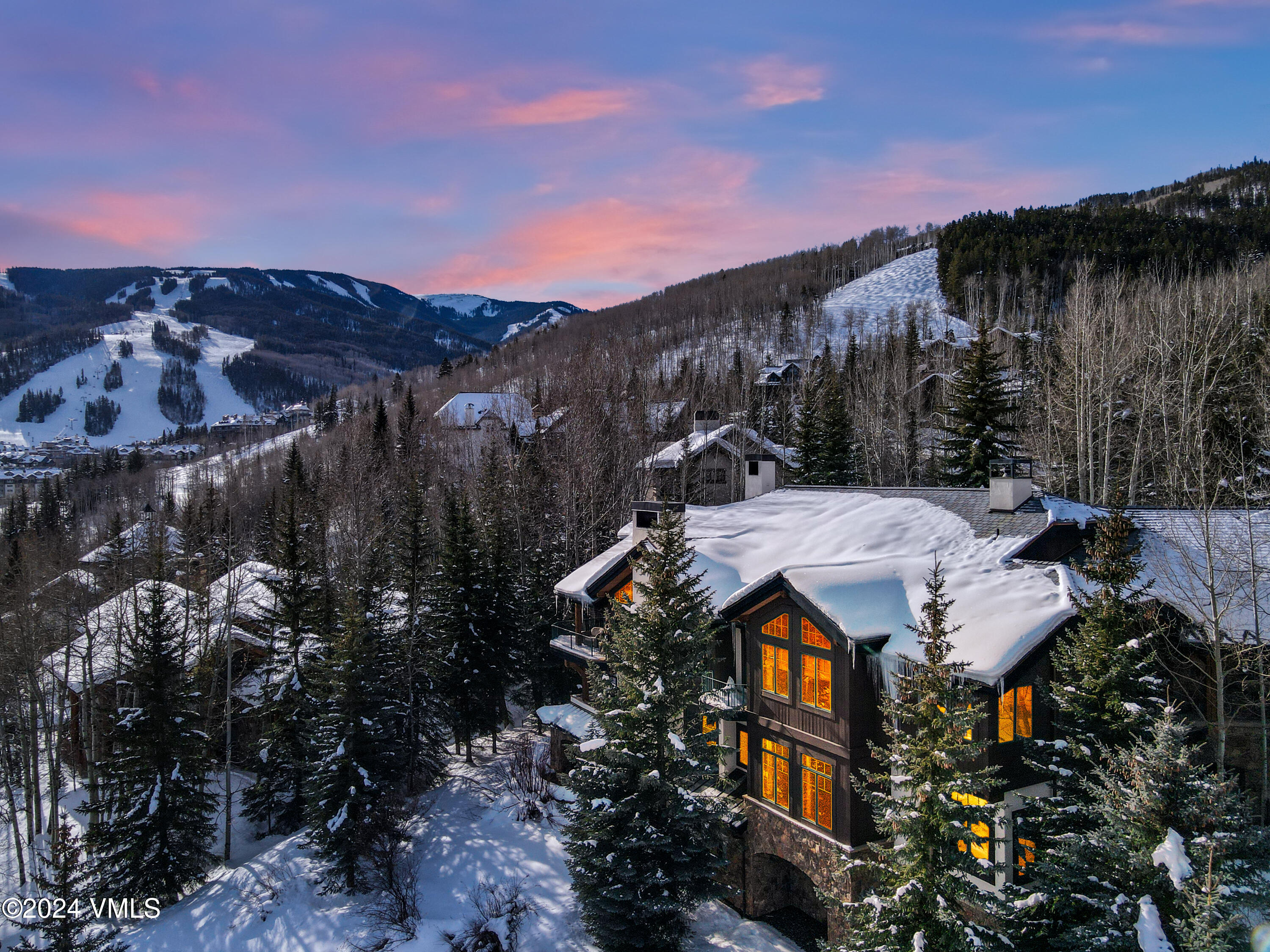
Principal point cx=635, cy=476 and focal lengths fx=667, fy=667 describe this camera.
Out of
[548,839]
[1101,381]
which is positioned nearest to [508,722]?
[548,839]

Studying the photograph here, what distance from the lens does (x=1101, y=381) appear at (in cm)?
2761

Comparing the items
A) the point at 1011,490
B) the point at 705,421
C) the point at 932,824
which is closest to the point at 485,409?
the point at 705,421

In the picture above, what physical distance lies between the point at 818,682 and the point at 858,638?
2089mm

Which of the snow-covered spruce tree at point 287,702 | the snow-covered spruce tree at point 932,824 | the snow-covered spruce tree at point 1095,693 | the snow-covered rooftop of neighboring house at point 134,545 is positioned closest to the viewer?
the snow-covered spruce tree at point 932,824

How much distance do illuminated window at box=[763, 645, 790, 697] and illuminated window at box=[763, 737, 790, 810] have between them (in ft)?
3.98

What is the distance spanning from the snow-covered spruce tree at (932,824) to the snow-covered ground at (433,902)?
6028 mm

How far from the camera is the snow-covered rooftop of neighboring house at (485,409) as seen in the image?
188 ft

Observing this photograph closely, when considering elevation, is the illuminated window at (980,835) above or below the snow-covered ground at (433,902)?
above

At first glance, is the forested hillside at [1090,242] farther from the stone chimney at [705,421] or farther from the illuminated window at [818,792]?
the illuminated window at [818,792]

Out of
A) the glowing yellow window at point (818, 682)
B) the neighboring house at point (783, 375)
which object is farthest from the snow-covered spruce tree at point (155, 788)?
the neighboring house at point (783, 375)

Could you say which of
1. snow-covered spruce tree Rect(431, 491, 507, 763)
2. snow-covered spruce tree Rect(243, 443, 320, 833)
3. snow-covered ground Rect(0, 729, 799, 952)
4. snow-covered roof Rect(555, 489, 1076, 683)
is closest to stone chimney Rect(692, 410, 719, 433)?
snow-covered spruce tree Rect(431, 491, 507, 763)

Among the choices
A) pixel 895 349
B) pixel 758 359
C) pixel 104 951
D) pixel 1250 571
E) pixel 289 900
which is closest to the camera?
pixel 1250 571

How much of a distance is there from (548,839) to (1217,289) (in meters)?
38.3

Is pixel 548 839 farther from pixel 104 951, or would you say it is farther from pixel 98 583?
pixel 98 583
